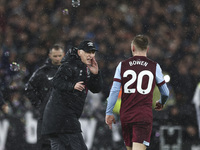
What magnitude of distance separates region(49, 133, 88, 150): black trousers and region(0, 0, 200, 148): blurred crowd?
363 cm

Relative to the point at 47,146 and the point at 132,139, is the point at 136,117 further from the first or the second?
the point at 47,146

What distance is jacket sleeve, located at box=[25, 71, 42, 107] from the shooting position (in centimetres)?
576

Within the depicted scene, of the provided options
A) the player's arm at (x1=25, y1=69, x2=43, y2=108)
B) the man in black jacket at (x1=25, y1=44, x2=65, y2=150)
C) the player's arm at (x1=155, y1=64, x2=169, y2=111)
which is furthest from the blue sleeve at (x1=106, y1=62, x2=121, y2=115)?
the player's arm at (x1=25, y1=69, x2=43, y2=108)

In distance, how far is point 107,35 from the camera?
9.39 meters

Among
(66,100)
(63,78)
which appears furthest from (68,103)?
(63,78)

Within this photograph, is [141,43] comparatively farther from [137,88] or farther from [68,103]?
[68,103]

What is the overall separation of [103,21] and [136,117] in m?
6.02

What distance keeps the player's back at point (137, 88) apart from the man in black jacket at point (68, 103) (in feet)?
1.50

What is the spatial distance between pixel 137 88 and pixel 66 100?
2.53 feet

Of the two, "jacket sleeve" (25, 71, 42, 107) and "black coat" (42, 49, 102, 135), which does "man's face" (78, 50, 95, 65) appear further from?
"jacket sleeve" (25, 71, 42, 107)

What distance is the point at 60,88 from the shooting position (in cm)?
418

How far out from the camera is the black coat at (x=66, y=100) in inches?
166

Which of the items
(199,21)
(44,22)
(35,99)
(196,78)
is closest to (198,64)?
(196,78)

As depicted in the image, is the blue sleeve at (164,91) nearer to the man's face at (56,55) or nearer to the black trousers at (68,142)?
the black trousers at (68,142)
